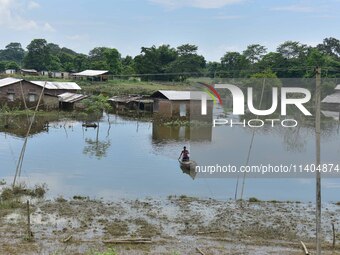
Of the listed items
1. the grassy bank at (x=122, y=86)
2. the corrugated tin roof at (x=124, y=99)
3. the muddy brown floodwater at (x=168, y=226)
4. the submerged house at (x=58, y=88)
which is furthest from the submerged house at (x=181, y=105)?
the muddy brown floodwater at (x=168, y=226)

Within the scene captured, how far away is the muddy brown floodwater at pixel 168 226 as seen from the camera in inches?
397

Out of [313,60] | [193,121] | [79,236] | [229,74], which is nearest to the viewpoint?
[79,236]

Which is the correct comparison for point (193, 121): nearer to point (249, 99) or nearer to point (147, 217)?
point (249, 99)

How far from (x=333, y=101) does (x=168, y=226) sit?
28879 mm

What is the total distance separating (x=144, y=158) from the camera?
20750mm

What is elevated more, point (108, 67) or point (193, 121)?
point (108, 67)

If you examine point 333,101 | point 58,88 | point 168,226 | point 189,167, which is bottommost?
point 168,226

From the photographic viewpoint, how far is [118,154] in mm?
21547

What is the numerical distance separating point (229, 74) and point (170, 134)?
25151 millimetres

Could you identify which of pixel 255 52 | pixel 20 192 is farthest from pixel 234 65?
pixel 20 192

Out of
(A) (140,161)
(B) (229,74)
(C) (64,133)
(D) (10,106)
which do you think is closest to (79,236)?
(A) (140,161)

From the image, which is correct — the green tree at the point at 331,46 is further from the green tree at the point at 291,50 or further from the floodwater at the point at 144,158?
the floodwater at the point at 144,158

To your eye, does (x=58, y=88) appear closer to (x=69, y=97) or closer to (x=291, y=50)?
(x=69, y=97)

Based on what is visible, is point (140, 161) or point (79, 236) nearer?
point (79, 236)
